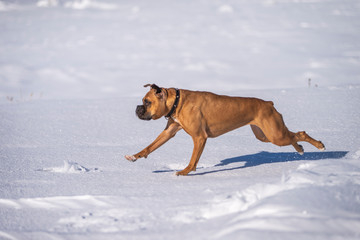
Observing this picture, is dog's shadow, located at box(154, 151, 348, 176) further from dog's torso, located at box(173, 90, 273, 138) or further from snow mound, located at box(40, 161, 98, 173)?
snow mound, located at box(40, 161, 98, 173)

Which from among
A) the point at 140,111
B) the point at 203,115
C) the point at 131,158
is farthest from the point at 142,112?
the point at 203,115

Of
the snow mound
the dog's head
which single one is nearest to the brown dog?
the dog's head

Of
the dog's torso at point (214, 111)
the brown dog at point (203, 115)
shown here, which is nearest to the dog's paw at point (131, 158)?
the brown dog at point (203, 115)

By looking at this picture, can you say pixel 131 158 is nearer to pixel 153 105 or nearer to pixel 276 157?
pixel 153 105

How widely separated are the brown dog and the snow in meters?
0.31

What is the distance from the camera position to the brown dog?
16.9 ft

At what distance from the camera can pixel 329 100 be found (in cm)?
922

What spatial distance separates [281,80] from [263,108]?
10.7 m

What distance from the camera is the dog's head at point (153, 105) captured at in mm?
5109

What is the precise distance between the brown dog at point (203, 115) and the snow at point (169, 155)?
308 mm

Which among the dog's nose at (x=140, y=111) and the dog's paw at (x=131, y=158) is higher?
the dog's nose at (x=140, y=111)

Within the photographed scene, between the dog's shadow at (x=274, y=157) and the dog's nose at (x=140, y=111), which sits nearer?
the dog's nose at (x=140, y=111)

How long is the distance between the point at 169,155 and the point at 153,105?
1164mm

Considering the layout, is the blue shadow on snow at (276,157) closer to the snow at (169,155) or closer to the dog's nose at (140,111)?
the snow at (169,155)
